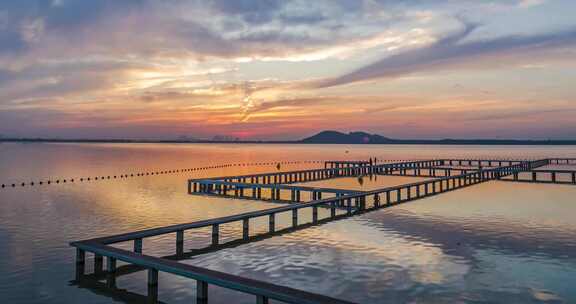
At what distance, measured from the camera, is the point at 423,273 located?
12672mm

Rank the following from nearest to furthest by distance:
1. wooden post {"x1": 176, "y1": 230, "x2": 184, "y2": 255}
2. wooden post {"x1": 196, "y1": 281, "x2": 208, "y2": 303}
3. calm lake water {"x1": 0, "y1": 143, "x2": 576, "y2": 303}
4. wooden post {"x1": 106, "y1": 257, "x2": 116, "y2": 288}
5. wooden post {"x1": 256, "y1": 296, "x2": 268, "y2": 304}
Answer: wooden post {"x1": 256, "y1": 296, "x2": 268, "y2": 304} < wooden post {"x1": 196, "y1": 281, "x2": 208, "y2": 303} < calm lake water {"x1": 0, "y1": 143, "x2": 576, "y2": 303} < wooden post {"x1": 106, "y1": 257, "x2": 116, "y2": 288} < wooden post {"x1": 176, "y1": 230, "x2": 184, "y2": 255}

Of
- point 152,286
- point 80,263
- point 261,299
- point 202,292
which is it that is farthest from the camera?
point 80,263

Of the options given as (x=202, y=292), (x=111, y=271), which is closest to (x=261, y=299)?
(x=202, y=292)

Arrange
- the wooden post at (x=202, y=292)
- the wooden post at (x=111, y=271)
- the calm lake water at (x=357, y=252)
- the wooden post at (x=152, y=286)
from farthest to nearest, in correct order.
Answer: the wooden post at (x=111, y=271), the calm lake water at (x=357, y=252), the wooden post at (x=152, y=286), the wooden post at (x=202, y=292)

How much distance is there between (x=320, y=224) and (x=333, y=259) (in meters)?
6.20

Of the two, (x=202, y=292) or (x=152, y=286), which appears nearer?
(x=202, y=292)

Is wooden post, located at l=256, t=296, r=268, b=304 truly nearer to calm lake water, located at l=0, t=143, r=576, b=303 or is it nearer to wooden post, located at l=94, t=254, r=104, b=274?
calm lake water, located at l=0, t=143, r=576, b=303

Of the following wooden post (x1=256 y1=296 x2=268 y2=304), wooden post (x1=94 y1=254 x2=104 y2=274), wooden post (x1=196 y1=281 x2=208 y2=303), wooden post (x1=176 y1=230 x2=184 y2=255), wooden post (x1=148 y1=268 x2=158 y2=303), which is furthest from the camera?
wooden post (x1=176 y1=230 x2=184 y2=255)

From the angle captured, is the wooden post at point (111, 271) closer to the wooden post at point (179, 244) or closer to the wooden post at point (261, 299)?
the wooden post at point (179, 244)

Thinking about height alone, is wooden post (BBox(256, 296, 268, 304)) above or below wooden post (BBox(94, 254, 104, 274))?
above

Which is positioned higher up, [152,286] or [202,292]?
[202,292]

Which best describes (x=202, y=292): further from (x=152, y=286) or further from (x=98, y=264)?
(x=98, y=264)

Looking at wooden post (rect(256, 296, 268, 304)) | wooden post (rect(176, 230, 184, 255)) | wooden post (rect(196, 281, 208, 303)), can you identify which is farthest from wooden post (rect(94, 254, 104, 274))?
wooden post (rect(256, 296, 268, 304))

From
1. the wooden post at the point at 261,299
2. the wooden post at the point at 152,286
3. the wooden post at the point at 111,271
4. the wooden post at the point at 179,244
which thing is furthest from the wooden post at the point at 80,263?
the wooden post at the point at 261,299
